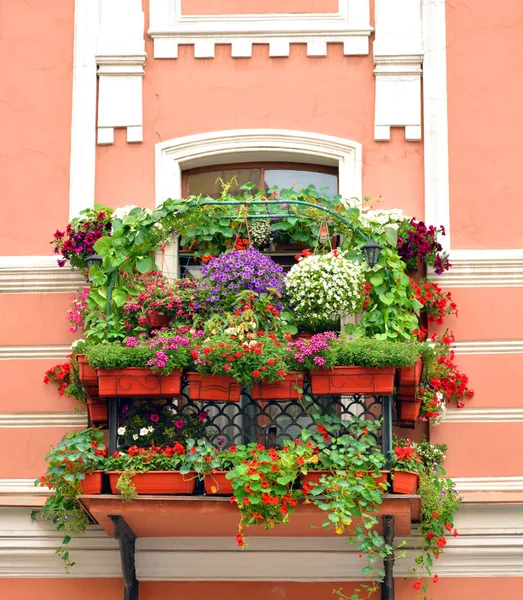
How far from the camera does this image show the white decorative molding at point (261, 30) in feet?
37.7

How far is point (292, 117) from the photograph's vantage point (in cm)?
1139

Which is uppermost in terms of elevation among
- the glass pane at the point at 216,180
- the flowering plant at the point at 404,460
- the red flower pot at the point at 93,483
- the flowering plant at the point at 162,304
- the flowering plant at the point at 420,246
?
the glass pane at the point at 216,180

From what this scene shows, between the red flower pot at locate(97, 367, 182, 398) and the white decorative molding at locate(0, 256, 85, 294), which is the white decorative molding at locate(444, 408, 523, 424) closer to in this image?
the red flower pot at locate(97, 367, 182, 398)

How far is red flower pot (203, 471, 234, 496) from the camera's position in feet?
31.4

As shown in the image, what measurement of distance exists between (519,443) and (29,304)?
4.01m

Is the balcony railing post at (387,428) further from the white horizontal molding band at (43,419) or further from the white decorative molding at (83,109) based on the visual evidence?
the white decorative molding at (83,109)

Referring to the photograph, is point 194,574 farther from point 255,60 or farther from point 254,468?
point 255,60

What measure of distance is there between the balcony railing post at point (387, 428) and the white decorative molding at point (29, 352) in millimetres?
2680

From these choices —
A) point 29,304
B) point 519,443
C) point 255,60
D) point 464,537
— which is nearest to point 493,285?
point 519,443

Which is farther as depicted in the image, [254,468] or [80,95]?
[80,95]

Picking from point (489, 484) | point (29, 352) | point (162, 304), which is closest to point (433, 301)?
point (489, 484)

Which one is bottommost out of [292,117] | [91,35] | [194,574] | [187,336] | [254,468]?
[194,574]

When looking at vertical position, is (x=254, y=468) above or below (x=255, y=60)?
below

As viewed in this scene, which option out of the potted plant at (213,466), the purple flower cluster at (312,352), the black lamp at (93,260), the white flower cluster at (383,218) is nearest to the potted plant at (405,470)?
the purple flower cluster at (312,352)
